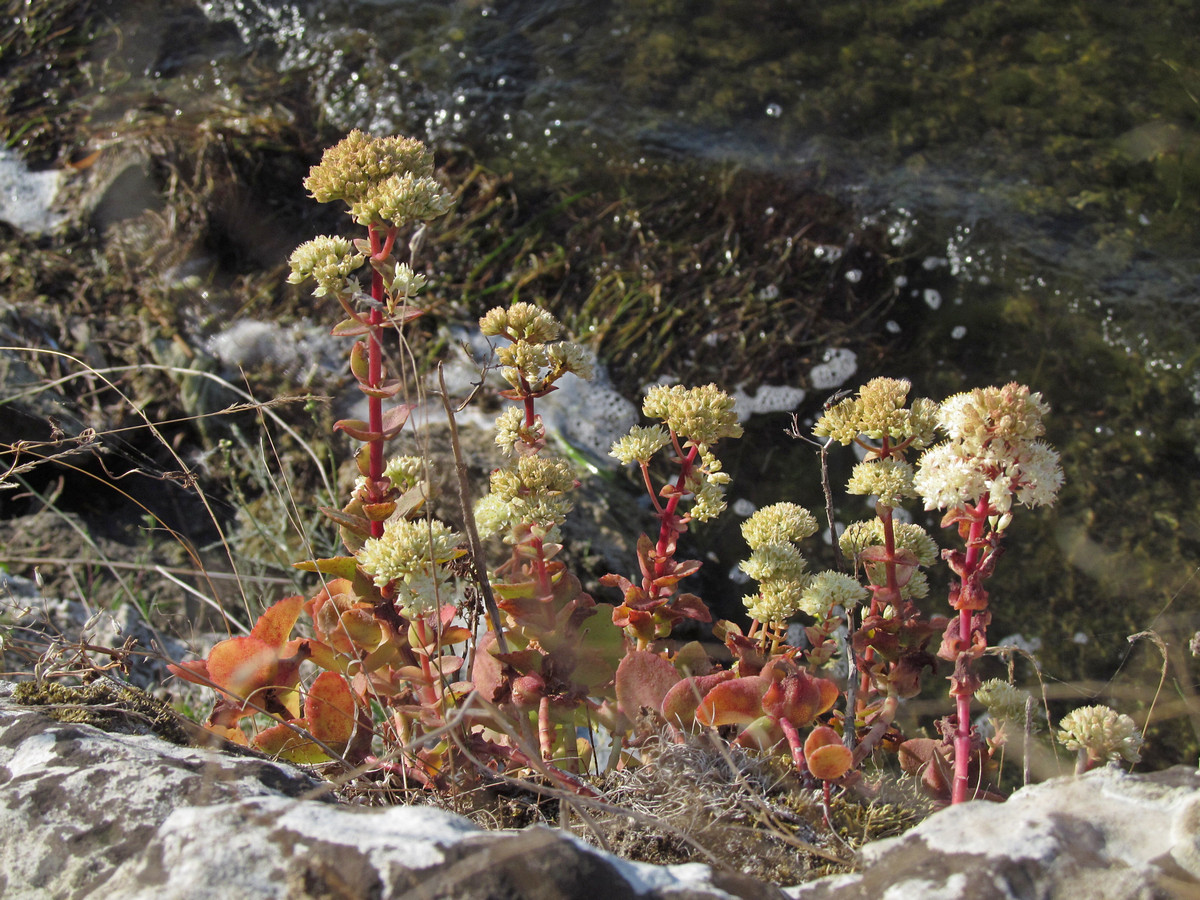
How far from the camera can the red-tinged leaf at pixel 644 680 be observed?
6.20 feet

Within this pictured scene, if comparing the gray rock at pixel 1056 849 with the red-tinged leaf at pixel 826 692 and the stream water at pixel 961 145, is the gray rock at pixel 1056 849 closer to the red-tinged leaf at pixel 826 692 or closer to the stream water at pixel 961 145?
the red-tinged leaf at pixel 826 692

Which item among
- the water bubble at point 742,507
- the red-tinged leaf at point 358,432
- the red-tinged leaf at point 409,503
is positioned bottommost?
the water bubble at point 742,507

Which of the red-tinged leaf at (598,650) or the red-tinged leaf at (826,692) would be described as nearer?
the red-tinged leaf at (826,692)

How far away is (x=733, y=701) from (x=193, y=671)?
1.21 meters

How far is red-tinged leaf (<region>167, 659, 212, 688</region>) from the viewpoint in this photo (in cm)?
184

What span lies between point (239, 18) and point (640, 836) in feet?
17.8

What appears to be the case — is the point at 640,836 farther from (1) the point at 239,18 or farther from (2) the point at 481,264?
(1) the point at 239,18

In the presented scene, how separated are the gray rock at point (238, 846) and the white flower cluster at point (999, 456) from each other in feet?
2.53

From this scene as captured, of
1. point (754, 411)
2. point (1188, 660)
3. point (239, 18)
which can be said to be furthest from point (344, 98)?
point (1188, 660)

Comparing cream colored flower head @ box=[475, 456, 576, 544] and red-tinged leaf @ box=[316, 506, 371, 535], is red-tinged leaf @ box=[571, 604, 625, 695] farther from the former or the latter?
red-tinged leaf @ box=[316, 506, 371, 535]

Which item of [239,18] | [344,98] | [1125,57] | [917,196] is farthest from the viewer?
[239,18]

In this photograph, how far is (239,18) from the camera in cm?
525

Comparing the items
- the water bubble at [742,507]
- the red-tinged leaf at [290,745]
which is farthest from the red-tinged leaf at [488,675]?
the water bubble at [742,507]

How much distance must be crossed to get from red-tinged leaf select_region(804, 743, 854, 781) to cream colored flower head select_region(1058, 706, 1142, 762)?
431 millimetres
